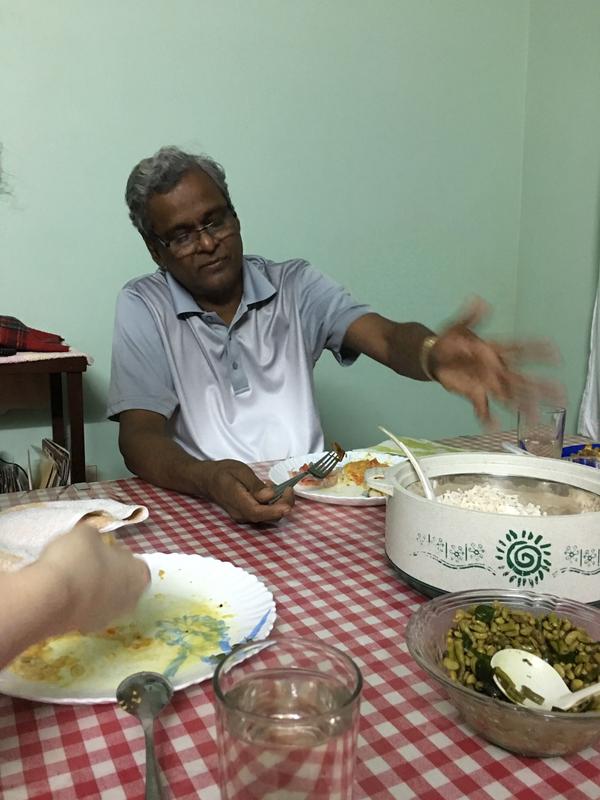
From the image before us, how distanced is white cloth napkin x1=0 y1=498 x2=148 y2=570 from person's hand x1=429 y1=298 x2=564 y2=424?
0.57 m

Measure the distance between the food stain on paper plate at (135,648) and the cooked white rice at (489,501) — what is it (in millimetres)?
325

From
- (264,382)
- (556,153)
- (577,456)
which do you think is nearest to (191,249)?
(264,382)

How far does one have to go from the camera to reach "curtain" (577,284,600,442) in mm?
2688

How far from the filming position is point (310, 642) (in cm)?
55

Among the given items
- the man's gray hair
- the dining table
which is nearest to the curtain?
the man's gray hair

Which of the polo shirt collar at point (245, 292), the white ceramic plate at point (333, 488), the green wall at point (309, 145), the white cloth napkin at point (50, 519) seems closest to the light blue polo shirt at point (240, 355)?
the polo shirt collar at point (245, 292)

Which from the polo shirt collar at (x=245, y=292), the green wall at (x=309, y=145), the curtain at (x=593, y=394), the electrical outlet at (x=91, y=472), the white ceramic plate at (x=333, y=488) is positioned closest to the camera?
the white ceramic plate at (x=333, y=488)

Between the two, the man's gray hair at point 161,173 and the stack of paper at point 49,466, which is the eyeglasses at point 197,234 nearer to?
the man's gray hair at point 161,173

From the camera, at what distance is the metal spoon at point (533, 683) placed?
1.84 feet

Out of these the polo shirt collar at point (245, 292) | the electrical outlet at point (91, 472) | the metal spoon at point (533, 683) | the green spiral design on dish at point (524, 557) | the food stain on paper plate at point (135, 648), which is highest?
the polo shirt collar at point (245, 292)

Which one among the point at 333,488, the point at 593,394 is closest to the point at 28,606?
the point at 333,488

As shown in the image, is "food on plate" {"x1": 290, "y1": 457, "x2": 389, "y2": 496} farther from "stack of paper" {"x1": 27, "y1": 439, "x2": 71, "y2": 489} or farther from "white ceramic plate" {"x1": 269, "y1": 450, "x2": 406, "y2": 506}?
"stack of paper" {"x1": 27, "y1": 439, "x2": 71, "y2": 489}

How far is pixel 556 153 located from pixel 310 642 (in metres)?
2.89

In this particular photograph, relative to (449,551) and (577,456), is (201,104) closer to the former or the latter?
(577,456)
